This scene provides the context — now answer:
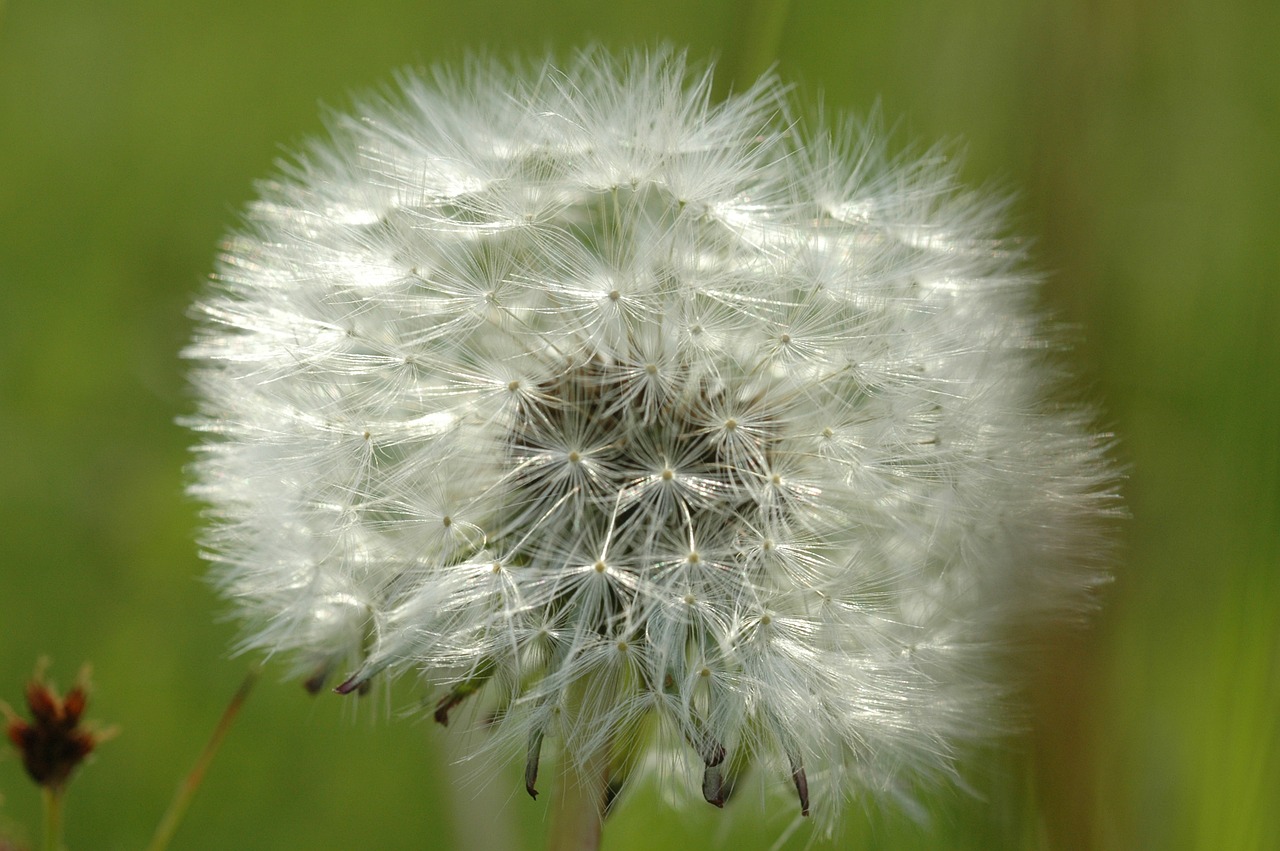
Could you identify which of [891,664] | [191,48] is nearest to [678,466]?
[891,664]

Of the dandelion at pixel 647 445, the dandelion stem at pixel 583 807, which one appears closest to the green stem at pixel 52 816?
the dandelion at pixel 647 445

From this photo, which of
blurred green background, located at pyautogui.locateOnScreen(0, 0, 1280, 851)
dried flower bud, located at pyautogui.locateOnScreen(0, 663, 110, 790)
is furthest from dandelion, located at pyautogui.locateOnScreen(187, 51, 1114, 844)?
dried flower bud, located at pyautogui.locateOnScreen(0, 663, 110, 790)

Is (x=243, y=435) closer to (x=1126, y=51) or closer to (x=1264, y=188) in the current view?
(x=1126, y=51)

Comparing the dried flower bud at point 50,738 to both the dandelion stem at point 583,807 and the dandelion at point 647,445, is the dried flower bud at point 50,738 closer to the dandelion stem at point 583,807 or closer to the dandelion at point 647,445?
the dandelion at point 647,445

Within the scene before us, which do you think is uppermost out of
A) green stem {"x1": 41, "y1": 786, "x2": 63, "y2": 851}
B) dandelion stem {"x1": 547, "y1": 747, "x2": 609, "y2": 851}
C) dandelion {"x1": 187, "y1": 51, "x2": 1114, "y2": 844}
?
dandelion {"x1": 187, "y1": 51, "x2": 1114, "y2": 844}

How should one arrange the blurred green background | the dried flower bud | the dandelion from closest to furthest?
the blurred green background < the dried flower bud < the dandelion

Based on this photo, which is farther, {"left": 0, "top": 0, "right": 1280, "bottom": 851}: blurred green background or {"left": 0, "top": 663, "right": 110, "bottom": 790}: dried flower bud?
{"left": 0, "top": 663, "right": 110, "bottom": 790}: dried flower bud

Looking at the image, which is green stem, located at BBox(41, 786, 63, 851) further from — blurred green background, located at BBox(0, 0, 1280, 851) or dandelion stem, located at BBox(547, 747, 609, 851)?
dandelion stem, located at BBox(547, 747, 609, 851)
